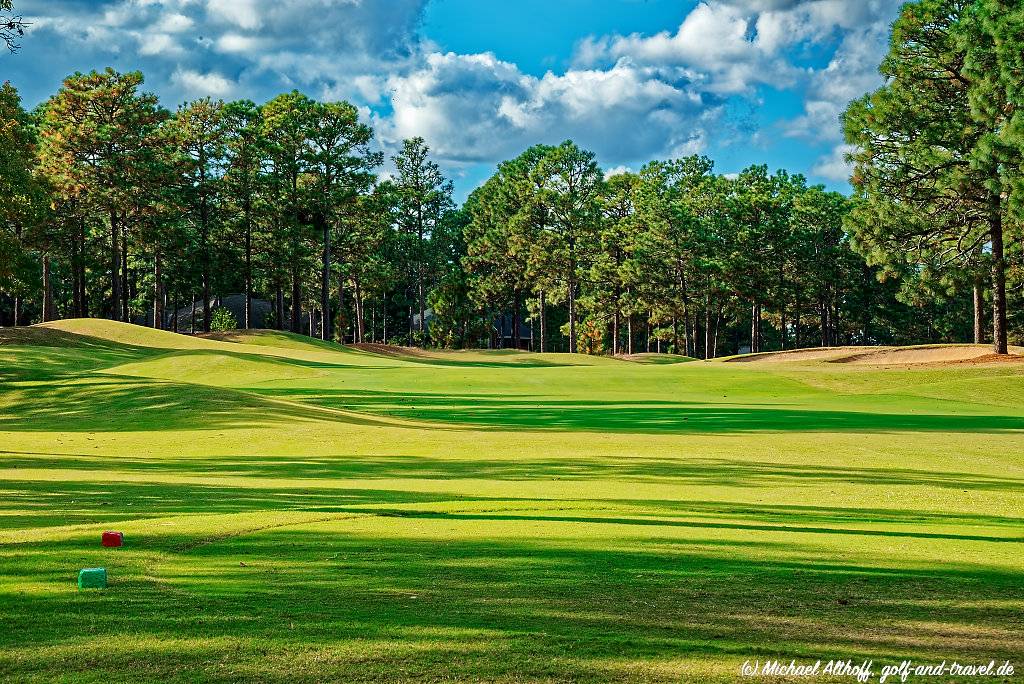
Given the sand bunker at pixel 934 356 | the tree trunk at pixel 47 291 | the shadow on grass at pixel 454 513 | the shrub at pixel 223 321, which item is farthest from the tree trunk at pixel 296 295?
the shadow on grass at pixel 454 513

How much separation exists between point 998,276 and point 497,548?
40.9m

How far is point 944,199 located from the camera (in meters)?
43.7

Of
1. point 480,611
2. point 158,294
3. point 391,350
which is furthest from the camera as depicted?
point 391,350

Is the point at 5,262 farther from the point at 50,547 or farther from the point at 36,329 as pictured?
the point at 50,547

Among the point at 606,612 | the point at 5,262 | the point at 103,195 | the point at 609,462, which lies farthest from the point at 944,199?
the point at 103,195

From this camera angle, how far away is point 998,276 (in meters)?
42.2

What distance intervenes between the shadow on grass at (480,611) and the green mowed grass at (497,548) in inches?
1.0

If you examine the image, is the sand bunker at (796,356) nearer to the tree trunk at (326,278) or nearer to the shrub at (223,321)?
the tree trunk at (326,278)

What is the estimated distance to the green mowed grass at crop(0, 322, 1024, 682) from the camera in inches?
199

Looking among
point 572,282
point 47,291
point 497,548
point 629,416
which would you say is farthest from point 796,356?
point 497,548

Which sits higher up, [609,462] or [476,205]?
[476,205]

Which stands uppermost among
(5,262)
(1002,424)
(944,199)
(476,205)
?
(476,205)

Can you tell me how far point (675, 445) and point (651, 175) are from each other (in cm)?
7779

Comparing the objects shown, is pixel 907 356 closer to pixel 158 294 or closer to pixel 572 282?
pixel 572 282
